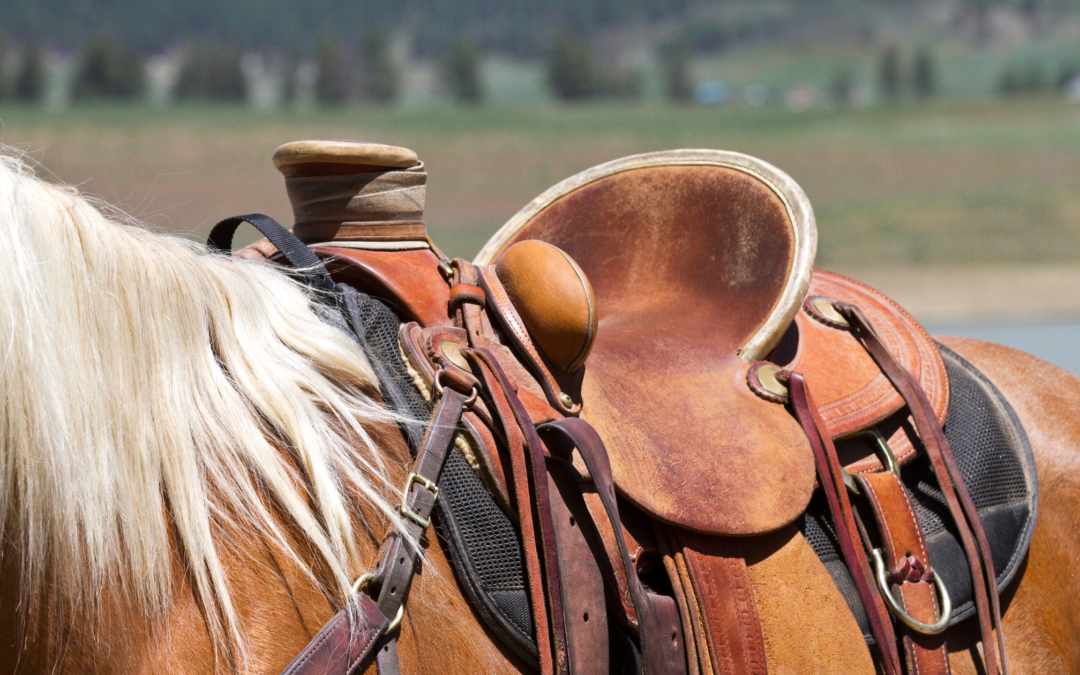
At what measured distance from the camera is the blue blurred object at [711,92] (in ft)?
203

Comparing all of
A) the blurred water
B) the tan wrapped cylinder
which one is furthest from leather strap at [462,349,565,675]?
the blurred water

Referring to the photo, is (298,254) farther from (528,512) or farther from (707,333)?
(707,333)

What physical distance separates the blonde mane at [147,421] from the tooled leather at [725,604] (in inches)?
17.6

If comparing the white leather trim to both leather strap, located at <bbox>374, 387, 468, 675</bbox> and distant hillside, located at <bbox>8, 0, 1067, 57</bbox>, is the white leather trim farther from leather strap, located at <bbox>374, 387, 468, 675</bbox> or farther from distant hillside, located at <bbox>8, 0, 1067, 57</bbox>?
distant hillside, located at <bbox>8, 0, 1067, 57</bbox>

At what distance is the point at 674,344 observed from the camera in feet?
4.88

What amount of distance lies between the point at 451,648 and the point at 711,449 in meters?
0.49

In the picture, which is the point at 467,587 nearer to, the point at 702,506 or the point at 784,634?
the point at 702,506

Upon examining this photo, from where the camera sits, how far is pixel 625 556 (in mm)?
1132

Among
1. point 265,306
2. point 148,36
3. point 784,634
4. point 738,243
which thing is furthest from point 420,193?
point 148,36

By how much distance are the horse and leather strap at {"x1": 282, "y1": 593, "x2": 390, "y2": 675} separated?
0.09 feet

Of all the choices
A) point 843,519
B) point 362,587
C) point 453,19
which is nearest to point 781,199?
point 843,519

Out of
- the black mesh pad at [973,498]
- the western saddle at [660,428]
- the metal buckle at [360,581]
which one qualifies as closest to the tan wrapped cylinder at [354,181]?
the western saddle at [660,428]

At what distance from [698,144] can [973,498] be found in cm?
3028

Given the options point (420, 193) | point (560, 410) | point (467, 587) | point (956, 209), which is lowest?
point (956, 209)
